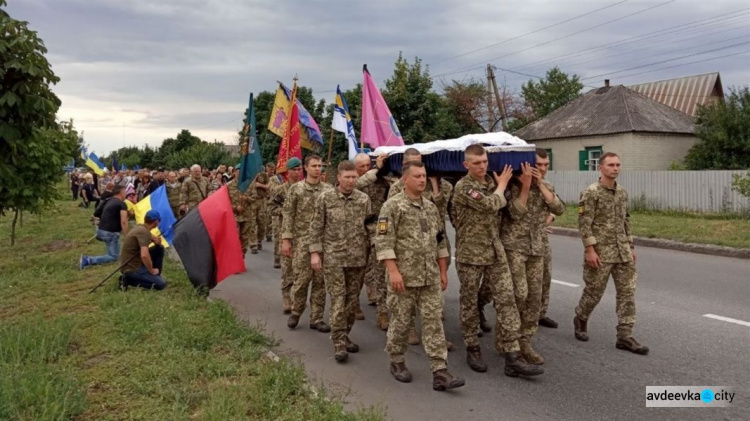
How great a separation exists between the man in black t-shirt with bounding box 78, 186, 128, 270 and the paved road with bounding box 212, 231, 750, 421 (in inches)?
122

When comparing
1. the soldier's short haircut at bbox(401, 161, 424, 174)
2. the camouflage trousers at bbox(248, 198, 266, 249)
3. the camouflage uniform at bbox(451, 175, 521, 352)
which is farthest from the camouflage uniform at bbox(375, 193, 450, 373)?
the camouflage trousers at bbox(248, 198, 266, 249)

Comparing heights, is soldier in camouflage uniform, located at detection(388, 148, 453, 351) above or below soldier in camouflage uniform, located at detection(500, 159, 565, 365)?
above

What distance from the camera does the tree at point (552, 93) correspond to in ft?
137

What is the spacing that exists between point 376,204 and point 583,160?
72.8ft

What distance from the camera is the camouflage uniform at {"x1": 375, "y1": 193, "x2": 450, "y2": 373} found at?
463 cm

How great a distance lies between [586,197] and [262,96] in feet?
130

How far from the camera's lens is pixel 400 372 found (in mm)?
4859

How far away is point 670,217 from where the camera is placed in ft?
52.5

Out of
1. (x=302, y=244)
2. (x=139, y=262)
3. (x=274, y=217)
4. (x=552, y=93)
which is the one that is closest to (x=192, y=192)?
(x=274, y=217)

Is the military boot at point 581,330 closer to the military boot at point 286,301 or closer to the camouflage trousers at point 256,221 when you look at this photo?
the military boot at point 286,301

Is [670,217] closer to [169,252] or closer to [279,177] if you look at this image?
[279,177]

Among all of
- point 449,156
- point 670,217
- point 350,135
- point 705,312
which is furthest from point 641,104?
point 449,156

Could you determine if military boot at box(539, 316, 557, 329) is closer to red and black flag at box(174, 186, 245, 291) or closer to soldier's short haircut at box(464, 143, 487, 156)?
soldier's short haircut at box(464, 143, 487, 156)

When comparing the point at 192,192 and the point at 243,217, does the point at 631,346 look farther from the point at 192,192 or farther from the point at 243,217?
the point at 192,192
